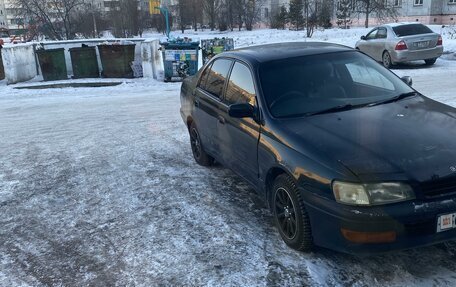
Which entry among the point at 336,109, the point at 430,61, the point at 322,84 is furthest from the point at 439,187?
the point at 430,61

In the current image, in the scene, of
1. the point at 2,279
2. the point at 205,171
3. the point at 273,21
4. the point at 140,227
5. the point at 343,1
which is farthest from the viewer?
the point at 273,21

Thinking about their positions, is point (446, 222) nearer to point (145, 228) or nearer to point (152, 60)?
point (145, 228)

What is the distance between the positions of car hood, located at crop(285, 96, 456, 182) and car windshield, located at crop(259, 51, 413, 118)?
0.64ft

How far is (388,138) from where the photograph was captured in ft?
11.2

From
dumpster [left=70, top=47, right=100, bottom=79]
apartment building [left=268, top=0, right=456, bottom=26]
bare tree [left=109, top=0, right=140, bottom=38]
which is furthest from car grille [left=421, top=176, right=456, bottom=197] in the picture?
apartment building [left=268, top=0, right=456, bottom=26]

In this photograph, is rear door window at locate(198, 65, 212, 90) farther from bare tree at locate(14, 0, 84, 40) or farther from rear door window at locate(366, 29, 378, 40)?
bare tree at locate(14, 0, 84, 40)

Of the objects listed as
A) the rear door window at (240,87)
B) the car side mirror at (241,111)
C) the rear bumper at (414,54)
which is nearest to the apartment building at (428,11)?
the rear bumper at (414,54)

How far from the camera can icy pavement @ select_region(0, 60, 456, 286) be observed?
133 inches

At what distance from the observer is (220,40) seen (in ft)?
54.9

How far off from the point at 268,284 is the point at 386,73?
265 centimetres

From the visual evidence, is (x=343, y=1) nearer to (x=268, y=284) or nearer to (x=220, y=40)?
(x=220, y=40)

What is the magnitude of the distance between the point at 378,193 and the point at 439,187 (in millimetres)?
405

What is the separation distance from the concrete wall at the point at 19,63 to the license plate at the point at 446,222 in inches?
642

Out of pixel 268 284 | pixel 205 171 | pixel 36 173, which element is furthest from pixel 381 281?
pixel 36 173
